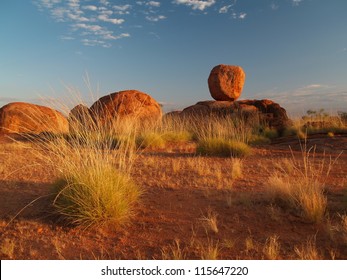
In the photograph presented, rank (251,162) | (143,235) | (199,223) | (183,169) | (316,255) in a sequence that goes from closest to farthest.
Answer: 1. (316,255)
2. (143,235)
3. (199,223)
4. (183,169)
5. (251,162)

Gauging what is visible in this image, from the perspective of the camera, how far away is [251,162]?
789 cm

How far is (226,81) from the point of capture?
1889 centimetres

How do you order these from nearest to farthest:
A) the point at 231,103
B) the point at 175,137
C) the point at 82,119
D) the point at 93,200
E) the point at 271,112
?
the point at 93,200
the point at 82,119
the point at 175,137
the point at 271,112
the point at 231,103

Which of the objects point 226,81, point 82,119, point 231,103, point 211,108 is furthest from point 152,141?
point 226,81

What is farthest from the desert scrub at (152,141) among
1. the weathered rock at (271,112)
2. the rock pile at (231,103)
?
the weathered rock at (271,112)

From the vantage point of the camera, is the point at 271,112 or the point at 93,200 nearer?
the point at 93,200

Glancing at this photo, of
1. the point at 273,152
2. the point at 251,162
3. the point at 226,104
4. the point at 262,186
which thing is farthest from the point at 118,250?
the point at 226,104

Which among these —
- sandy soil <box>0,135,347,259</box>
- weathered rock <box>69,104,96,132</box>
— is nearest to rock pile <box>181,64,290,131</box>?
sandy soil <box>0,135,347,259</box>

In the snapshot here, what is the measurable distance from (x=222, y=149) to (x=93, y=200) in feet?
18.8

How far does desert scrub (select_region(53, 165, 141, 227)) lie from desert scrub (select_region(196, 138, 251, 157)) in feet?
17.2

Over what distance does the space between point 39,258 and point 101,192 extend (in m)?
0.95

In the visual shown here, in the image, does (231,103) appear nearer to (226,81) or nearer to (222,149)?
(226,81)

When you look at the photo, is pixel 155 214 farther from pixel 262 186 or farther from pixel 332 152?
pixel 332 152

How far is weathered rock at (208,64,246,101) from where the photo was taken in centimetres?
1877
